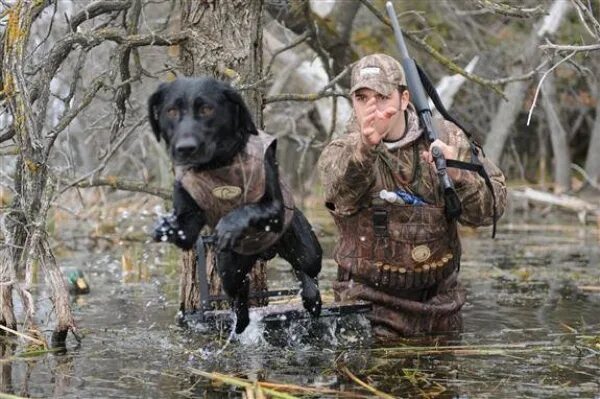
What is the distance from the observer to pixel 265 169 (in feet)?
17.9

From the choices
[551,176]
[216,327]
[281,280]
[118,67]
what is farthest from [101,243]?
[551,176]

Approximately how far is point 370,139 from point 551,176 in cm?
2468

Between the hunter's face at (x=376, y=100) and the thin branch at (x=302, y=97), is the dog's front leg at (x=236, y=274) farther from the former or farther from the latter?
the thin branch at (x=302, y=97)

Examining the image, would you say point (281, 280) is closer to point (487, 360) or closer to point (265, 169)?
point (487, 360)

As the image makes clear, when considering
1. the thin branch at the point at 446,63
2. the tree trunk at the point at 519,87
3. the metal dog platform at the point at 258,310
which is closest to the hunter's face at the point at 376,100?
the metal dog platform at the point at 258,310

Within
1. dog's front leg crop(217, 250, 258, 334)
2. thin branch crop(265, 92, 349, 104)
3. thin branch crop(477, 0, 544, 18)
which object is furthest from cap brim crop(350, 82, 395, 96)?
thin branch crop(477, 0, 544, 18)

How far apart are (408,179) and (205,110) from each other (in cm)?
212

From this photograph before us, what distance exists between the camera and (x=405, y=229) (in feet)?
22.5

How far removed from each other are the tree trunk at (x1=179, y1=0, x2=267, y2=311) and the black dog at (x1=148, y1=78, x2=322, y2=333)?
1064 mm

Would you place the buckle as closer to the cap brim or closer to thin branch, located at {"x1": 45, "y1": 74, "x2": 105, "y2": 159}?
the cap brim

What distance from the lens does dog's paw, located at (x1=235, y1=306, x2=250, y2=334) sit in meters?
6.15

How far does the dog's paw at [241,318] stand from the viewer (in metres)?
6.15

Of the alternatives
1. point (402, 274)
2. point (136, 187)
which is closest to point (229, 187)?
point (402, 274)

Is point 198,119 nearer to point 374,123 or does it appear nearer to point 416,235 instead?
point 374,123
